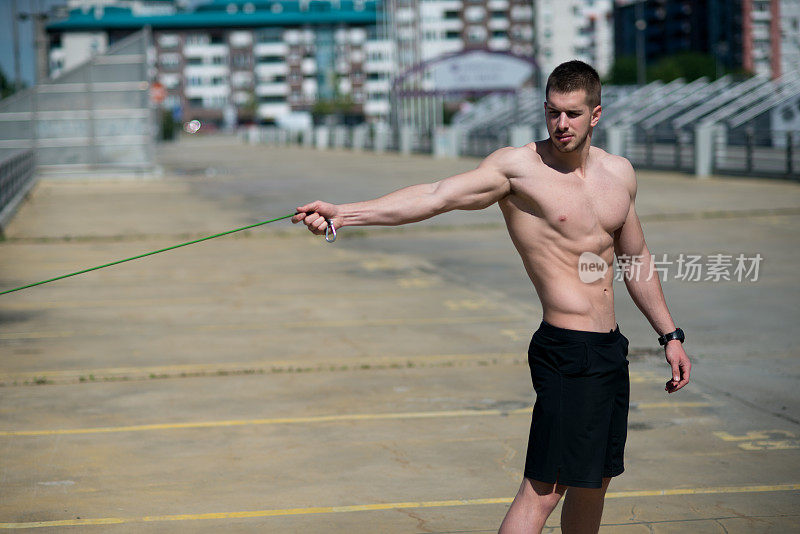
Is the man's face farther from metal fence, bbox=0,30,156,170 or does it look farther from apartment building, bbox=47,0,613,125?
apartment building, bbox=47,0,613,125

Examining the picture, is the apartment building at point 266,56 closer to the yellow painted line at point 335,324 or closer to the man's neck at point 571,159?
the yellow painted line at point 335,324

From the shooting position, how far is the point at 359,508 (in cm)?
537

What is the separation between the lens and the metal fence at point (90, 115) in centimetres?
4122

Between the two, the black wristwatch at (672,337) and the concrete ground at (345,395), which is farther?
the concrete ground at (345,395)

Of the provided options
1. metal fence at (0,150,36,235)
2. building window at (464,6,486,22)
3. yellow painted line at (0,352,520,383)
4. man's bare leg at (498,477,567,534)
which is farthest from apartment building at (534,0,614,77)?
man's bare leg at (498,477,567,534)

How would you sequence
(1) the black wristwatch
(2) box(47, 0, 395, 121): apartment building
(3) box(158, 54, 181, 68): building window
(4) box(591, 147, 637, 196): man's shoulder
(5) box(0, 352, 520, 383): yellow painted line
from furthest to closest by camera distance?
(3) box(158, 54, 181, 68): building window
(2) box(47, 0, 395, 121): apartment building
(5) box(0, 352, 520, 383): yellow painted line
(1) the black wristwatch
(4) box(591, 147, 637, 196): man's shoulder

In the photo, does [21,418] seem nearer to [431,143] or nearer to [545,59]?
[431,143]

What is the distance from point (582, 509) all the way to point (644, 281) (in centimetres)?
86

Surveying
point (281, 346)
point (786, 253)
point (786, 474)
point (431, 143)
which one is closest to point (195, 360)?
point (281, 346)

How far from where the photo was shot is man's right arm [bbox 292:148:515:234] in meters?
3.71

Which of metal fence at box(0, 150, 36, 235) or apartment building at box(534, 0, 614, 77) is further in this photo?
apartment building at box(534, 0, 614, 77)

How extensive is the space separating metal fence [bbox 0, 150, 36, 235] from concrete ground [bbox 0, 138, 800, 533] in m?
5.18

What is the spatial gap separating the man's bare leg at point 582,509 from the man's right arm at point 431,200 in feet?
3.46

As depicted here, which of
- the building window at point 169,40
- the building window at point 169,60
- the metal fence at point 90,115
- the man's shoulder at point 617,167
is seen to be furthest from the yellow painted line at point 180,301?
the building window at point 169,60
